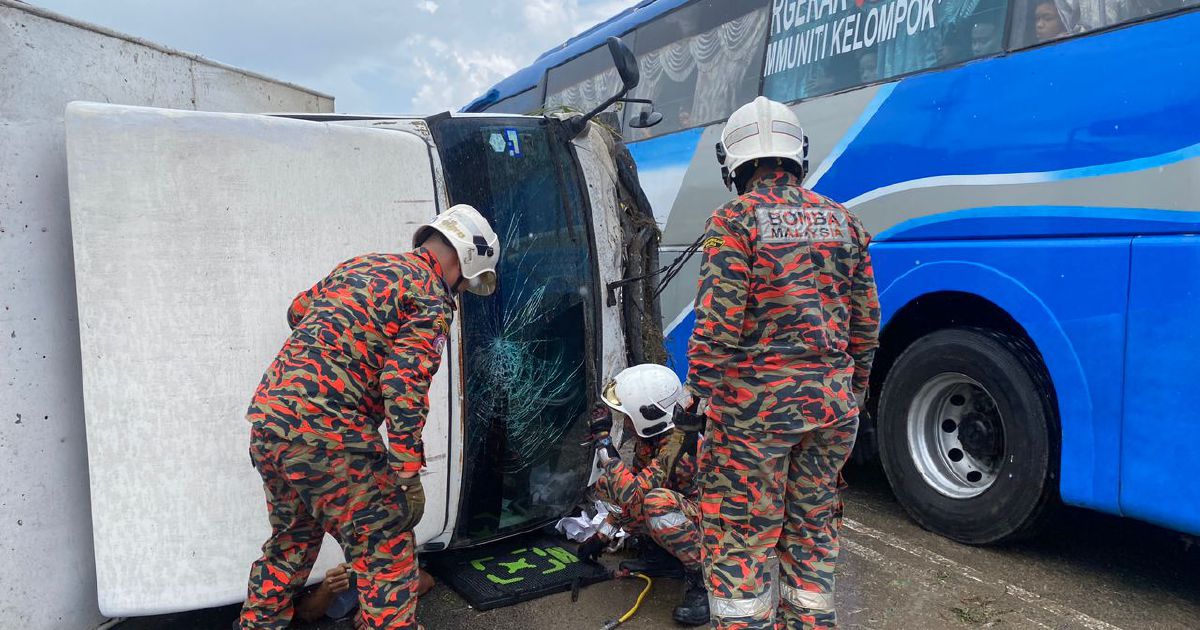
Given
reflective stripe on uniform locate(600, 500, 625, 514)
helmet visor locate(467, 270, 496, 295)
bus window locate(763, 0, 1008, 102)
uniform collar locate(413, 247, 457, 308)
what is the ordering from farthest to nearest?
bus window locate(763, 0, 1008, 102)
reflective stripe on uniform locate(600, 500, 625, 514)
helmet visor locate(467, 270, 496, 295)
uniform collar locate(413, 247, 457, 308)

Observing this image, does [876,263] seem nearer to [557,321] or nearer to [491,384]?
[557,321]

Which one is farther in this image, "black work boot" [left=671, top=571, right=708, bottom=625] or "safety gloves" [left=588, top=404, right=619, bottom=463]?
"safety gloves" [left=588, top=404, right=619, bottom=463]

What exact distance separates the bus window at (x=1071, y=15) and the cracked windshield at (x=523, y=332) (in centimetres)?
215

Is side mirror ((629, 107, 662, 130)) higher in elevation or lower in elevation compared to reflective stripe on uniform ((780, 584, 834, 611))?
higher

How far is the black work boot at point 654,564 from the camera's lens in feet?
11.7

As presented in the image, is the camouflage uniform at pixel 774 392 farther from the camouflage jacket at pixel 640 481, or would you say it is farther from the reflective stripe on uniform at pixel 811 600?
the camouflage jacket at pixel 640 481

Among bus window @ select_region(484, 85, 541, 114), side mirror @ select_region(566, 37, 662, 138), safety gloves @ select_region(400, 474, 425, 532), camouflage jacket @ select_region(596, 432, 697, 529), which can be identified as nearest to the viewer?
safety gloves @ select_region(400, 474, 425, 532)

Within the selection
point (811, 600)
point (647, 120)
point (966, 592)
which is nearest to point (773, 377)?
point (811, 600)

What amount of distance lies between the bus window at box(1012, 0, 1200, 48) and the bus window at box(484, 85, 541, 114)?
15.1 feet

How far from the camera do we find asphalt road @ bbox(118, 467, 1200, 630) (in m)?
3.18

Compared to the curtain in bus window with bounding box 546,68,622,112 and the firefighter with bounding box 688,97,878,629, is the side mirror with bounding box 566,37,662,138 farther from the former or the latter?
the curtain in bus window with bounding box 546,68,622,112

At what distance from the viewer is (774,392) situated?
2646 mm

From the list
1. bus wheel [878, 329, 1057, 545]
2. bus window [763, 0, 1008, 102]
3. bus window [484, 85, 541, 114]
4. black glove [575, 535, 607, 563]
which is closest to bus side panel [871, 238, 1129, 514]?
bus wheel [878, 329, 1057, 545]

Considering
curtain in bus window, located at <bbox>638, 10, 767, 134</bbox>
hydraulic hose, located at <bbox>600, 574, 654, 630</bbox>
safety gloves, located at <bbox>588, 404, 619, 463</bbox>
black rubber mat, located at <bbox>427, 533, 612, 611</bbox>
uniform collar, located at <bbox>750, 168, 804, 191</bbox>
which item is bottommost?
hydraulic hose, located at <bbox>600, 574, 654, 630</bbox>
